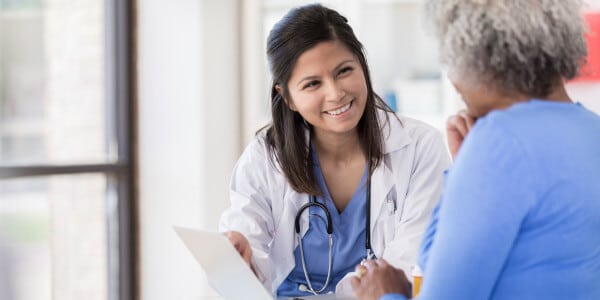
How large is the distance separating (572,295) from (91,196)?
8.30ft

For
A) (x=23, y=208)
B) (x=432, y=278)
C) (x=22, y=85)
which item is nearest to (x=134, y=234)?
(x=23, y=208)

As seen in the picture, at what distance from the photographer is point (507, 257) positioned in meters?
1.03

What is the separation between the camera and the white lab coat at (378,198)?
1.80 metres

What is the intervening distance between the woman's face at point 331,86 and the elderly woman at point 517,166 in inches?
27.7

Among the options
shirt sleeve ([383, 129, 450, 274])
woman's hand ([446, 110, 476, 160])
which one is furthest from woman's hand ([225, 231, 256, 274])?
woman's hand ([446, 110, 476, 160])

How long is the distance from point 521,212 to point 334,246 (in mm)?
861

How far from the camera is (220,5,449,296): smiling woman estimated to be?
5.92ft

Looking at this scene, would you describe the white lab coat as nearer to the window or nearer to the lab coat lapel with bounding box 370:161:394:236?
the lab coat lapel with bounding box 370:161:394:236

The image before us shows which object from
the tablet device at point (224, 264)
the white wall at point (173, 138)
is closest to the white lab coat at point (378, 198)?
the tablet device at point (224, 264)

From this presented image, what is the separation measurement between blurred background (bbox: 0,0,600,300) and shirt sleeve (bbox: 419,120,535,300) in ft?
7.16

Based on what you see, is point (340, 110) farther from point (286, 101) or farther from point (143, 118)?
point (143, 118)

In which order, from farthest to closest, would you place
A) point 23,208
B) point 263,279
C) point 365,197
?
point 23,208 → point 365,197 → point 263,279

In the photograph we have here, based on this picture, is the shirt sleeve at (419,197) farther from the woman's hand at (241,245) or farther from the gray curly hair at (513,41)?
the gray curly hair at (513,41)

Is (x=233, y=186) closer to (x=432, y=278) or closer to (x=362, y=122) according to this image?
(x=362, y=122)
